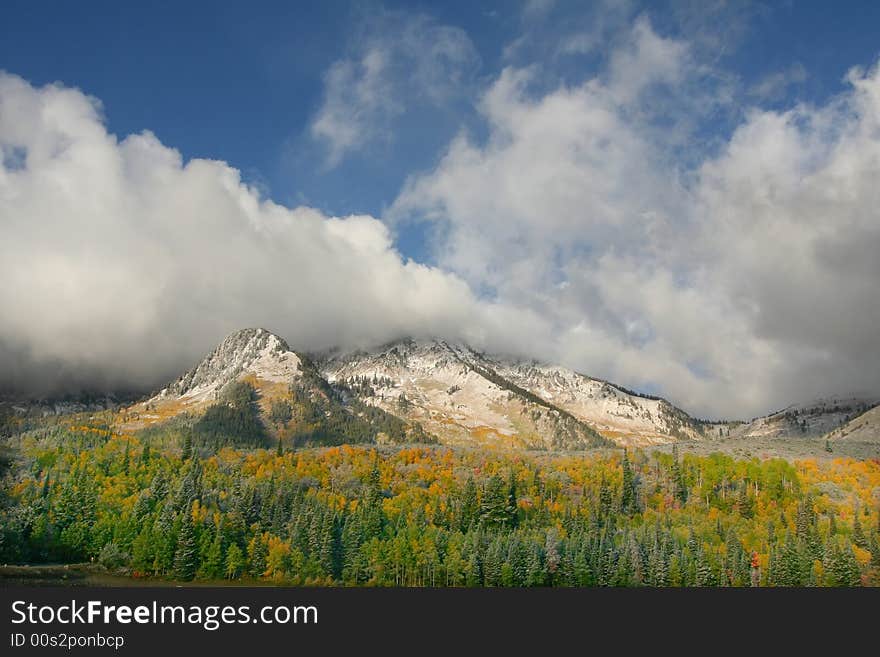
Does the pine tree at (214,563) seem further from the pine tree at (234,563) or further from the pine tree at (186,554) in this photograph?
the pine tree at (186,554)

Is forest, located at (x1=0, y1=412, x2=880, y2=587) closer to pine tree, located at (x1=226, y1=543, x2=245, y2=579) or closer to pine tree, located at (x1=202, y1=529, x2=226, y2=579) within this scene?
pine tree, located at (x1=202, y1=529, x2=226, y2=579)

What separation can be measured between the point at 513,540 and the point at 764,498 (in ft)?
268

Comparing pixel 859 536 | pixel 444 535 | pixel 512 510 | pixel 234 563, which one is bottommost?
pixel 234 563

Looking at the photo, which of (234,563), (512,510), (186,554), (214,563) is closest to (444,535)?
(512,510)

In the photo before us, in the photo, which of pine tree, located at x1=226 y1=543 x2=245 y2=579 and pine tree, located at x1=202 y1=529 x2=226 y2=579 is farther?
pine tree, located at x1=202 y1=529 x2=226 y2=579

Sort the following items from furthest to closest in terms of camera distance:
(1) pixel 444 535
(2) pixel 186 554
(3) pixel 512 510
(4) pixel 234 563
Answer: (3) pixel 512 510, (1) pixel 444 535, (2) pixel 186 554, (4) pixel 234 563

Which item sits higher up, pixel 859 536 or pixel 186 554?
pixel 859 536

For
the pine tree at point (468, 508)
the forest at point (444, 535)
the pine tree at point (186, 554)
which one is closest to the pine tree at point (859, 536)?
the forest at point (444, 535)

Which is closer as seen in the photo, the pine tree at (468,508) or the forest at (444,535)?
the forest at (444,535)

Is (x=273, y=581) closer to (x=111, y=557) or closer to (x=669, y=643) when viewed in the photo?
(x=111, y=557)

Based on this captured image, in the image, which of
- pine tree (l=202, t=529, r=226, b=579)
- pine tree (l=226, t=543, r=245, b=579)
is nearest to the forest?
pine tree (l=202, t=529, r=226, b=579)

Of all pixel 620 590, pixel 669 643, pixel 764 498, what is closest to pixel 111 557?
pixel 620 590

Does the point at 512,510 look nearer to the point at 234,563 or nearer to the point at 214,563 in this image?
the point at 234,563

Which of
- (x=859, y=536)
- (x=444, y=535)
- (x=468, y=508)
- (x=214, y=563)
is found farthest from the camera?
(x=468, y=508)
